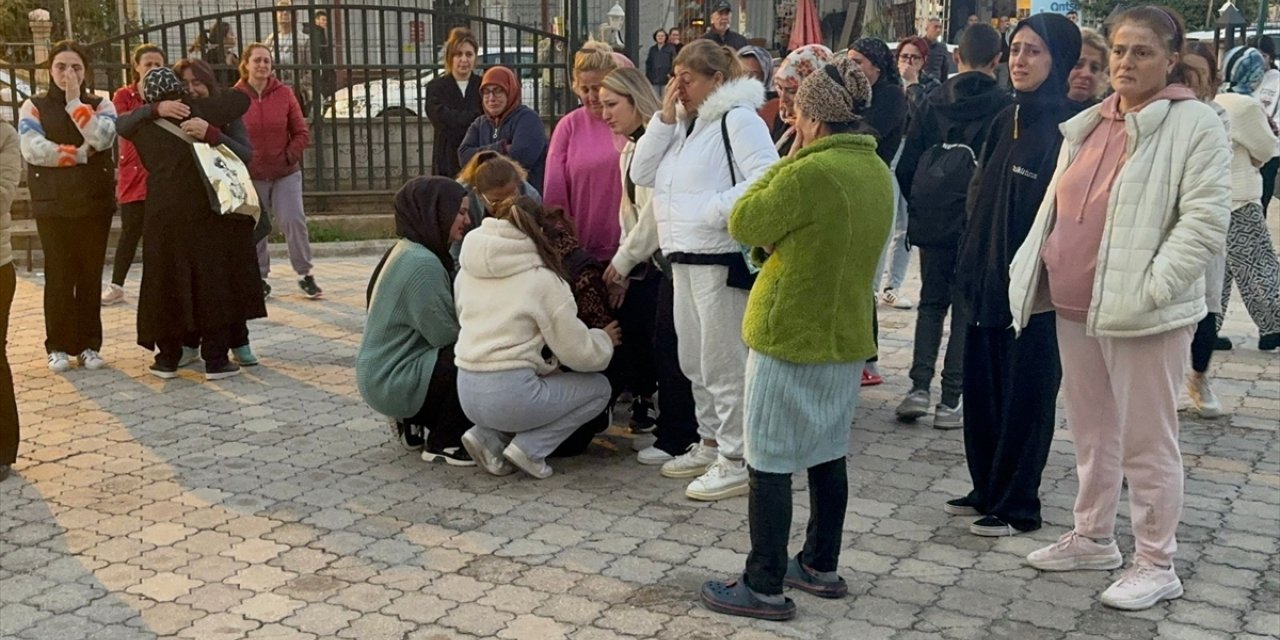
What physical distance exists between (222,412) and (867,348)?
3.91m

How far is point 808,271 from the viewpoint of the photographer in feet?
13.4

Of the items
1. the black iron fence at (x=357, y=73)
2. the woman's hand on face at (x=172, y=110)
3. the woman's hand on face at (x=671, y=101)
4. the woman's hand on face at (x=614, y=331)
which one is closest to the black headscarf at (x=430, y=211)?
the woman's hand on face at (x=614, y=331)

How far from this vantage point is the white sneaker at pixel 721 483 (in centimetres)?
545

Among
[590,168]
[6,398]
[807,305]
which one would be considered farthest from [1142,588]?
[6,398]

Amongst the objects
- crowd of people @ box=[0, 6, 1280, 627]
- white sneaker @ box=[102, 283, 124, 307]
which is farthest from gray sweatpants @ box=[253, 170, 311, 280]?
crowd of people @ box=[0, 6, 1280, 627]

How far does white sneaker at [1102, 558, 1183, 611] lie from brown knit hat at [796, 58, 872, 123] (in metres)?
1.74

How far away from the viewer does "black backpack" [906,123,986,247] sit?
6004mm

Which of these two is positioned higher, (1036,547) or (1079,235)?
(1079,235)

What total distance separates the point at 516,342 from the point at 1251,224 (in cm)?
436

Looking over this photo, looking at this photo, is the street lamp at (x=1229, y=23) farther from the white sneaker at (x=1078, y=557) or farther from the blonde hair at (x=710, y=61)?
the white sneaker at (x=1078, y=557)

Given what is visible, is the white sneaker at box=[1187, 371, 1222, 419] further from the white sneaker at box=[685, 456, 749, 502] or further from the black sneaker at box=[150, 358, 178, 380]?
the black sneaker at box=[150, 358, 178, 380]

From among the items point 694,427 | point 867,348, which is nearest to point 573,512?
point 694,427

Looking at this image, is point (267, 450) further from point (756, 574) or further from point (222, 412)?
point (756, 574)

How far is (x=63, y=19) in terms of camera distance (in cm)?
2117
